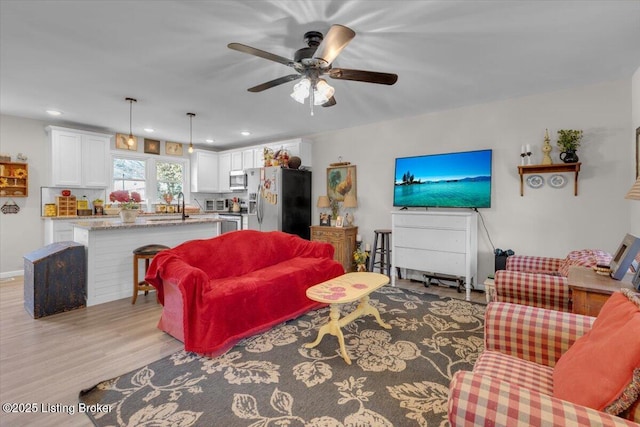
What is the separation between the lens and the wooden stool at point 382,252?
489 centimetres

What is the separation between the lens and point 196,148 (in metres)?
7.31

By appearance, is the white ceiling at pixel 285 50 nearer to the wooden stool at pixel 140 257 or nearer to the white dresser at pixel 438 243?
the white dresser at pixel 438 243

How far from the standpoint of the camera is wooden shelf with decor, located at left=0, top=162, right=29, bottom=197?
15.7 ft

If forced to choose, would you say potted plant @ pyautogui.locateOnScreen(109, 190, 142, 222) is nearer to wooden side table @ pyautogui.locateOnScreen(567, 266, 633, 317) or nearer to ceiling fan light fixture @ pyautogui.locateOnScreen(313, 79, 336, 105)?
ceiling fan light fixture @ pyautogui.locateOnScreen(313, 79, 336, 105)

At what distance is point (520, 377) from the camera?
137cm

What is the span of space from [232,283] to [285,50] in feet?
7.29

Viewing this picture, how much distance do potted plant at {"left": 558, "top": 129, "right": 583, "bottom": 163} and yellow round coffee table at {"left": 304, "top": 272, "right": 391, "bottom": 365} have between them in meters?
2.68

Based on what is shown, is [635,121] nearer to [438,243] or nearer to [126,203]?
[438,243]

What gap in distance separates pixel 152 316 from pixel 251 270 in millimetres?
1182

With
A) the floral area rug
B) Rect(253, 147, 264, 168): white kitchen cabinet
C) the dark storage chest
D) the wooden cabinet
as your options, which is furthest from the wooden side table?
Rect(253, 147, 264, 168): white kitchen cabinet

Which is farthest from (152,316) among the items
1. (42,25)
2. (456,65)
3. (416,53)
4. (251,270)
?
(456,65)

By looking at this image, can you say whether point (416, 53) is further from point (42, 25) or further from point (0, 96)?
point (0, 96)

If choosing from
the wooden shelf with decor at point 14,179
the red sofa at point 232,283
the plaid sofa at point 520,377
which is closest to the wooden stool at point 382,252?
the red sofa at point 232,283

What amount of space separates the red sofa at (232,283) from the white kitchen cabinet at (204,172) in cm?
412
